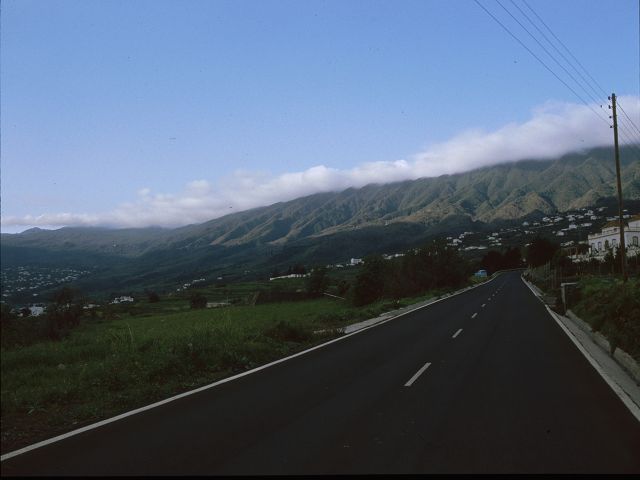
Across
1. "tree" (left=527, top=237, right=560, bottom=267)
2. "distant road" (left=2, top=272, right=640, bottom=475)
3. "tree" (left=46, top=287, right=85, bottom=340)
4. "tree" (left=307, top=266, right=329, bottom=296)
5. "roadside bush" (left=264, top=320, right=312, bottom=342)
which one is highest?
"tree" (left=46, top=287, right=85, bottom=340)

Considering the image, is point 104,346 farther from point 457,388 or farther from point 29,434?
point 457,388

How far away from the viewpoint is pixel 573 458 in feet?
18.7

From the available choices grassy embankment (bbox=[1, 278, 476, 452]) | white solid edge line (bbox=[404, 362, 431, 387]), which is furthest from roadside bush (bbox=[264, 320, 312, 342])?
white solid edge line (bbox=[404, 362, 431, 387])

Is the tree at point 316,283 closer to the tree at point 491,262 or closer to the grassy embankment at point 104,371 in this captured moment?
the grassy embankment at point 104,371

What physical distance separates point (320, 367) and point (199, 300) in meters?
64.8

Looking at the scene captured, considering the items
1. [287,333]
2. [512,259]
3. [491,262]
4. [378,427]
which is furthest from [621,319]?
[512,259]

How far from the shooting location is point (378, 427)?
273 inches

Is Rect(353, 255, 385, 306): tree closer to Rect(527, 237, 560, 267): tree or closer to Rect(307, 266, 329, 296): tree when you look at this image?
Rect(307, 266, 329, 296): tree

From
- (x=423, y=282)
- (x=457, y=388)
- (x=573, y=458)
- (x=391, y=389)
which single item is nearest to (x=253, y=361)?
(x=391, y=389)

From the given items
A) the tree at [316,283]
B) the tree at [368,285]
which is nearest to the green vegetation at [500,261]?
the tree at [316,283]

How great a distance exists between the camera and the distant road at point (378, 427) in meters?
5.58

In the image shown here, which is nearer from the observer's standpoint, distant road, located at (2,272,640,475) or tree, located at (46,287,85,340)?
distant road, located at (2,272,640,475)

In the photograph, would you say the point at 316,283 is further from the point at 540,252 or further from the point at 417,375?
the point at 417,375

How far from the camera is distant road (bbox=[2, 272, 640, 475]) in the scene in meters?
5.58
